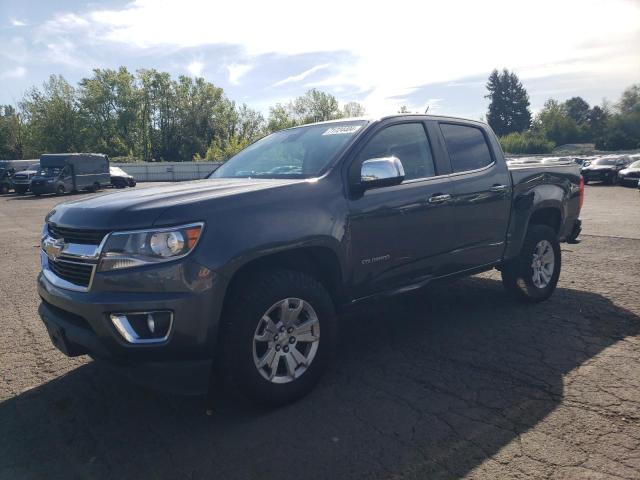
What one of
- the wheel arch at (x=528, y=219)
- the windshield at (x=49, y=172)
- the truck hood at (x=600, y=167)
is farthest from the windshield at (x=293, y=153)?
the truck hood at (x=600, y=167)

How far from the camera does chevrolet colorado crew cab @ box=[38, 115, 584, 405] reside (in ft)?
8.94

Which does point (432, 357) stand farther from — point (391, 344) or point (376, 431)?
point (376, 431)

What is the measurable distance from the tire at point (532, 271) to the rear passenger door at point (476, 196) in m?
0.44

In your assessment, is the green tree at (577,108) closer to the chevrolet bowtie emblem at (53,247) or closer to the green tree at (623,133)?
the green tree at (623,133)

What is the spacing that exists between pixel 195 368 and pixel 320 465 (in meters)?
0.84

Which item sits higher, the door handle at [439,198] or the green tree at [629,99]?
the green tree at [629,99]

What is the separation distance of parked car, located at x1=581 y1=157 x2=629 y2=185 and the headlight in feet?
98.5

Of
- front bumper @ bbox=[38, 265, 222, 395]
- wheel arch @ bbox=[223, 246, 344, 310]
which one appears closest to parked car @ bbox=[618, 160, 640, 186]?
wheel arch @ bbox=[223, 246, 344, 310]

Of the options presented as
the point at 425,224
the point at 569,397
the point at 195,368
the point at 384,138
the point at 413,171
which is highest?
the point at 384,138

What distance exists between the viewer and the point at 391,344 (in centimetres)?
432

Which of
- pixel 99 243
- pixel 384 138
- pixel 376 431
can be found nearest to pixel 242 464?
pixel 376 431

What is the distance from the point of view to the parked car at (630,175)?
2488 cm

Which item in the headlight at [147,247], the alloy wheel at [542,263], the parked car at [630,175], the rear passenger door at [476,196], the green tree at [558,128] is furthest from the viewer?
the green tree at [558,128]

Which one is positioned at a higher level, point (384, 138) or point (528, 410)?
A: point (384, 138)
